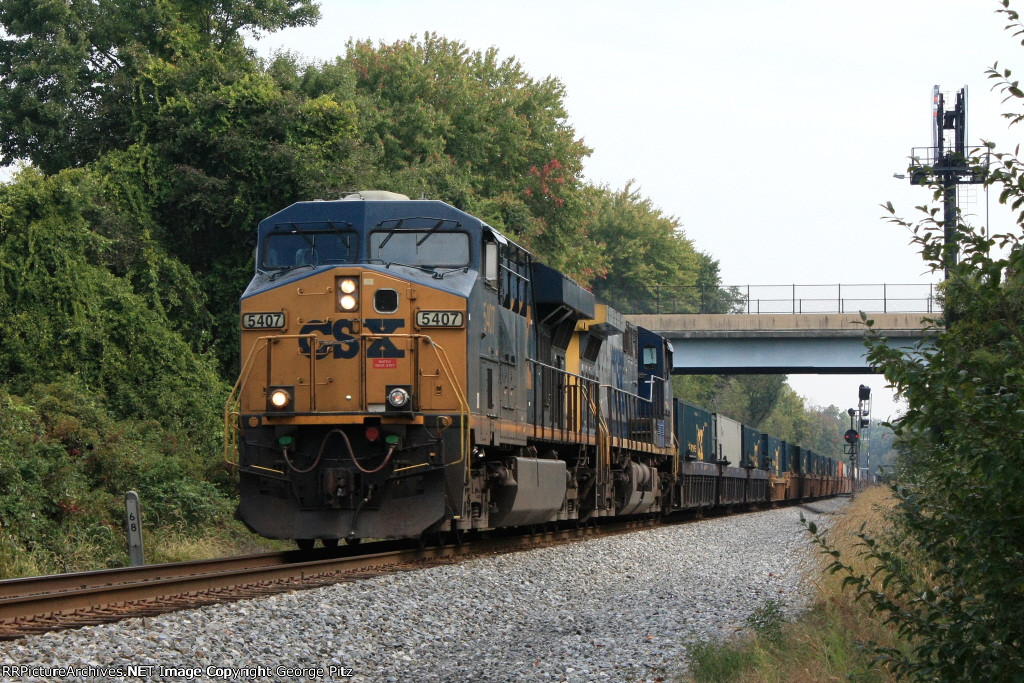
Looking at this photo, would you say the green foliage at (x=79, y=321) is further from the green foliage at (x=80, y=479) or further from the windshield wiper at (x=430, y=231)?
the windshield wiper at (x=430, y=231)

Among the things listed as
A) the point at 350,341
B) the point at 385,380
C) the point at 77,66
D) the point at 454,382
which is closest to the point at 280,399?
the point at 350,341

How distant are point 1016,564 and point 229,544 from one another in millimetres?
12264

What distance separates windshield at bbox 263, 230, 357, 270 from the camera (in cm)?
1230

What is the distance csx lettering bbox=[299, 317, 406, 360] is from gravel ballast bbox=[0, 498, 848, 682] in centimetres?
233

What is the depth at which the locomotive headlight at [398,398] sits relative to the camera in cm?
1136

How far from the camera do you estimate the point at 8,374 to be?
17.7m

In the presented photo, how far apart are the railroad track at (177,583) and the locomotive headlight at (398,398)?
1.60 meters

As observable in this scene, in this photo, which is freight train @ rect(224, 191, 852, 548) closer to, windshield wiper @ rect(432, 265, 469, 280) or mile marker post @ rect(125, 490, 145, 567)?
windshield wiper @ rect(432, 265, 469, 280)

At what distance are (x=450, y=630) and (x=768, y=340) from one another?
32599 mm

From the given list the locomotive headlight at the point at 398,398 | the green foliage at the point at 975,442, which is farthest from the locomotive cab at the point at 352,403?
the green foliage at the point at 975,442

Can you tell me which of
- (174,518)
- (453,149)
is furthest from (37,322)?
(453,149)

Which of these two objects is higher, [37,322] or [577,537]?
[37,322]

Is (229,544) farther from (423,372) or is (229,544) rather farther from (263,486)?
(423,372)

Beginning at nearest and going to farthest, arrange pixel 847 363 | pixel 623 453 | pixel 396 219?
pixel 396 219 → pixel 623 453 → pixel 847 363
